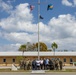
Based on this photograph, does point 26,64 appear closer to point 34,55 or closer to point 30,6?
point 30,6

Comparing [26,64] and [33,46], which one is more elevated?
[33,46]

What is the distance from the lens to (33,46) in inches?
4400

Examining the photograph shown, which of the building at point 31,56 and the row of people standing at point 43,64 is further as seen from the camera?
the building at point 31,56

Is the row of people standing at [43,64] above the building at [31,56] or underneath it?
underneath

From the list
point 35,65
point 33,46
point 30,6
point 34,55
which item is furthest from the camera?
point 33,46

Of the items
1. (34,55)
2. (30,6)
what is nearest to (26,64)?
(30,6)

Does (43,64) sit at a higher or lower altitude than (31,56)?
lower

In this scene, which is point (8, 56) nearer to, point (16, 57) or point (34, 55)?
point (16, 57)

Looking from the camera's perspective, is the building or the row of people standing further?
the building

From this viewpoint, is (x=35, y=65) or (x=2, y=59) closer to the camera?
(x=35, y=65)

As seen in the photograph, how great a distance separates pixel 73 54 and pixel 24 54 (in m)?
12.0

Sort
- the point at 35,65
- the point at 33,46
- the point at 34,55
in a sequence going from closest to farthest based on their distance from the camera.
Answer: the point at 35,65
the point at 34,55
the point at 33,46

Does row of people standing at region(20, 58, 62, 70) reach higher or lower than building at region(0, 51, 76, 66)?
lower

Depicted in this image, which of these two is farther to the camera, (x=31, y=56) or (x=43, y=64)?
(x=31, y=56)
